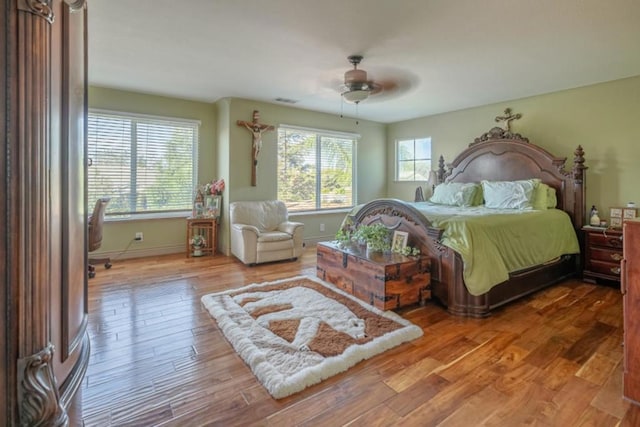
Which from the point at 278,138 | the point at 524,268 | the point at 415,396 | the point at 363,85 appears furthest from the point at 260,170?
the point at 415,396

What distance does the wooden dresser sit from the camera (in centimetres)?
170

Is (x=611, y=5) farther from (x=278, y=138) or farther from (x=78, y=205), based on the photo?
(x=278, y=138)

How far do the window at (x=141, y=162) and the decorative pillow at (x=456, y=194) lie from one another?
3.94m

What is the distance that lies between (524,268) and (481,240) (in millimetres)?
773

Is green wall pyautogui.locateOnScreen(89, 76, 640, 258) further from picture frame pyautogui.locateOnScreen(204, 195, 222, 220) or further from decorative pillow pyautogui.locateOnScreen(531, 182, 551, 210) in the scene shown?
decorative pillow pyautogui.locateOnScreen(531, 182, 551, 210)

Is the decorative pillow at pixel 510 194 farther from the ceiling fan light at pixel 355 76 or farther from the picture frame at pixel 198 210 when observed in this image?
the picture frame at pixel 198 210

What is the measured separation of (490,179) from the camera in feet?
16.0

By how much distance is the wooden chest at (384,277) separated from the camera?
9.23ft

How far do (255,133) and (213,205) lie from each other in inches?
52.7

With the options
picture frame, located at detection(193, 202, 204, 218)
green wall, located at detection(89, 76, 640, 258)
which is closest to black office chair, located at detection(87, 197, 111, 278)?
green wall, located at detection(89, 76, 640, 258)

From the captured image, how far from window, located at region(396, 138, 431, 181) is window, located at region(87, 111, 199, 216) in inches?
159

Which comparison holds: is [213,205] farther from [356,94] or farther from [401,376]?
[401,376]

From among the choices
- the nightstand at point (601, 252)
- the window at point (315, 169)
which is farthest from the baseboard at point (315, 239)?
the nightstand at point (601, 252)

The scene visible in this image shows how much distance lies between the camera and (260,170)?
17.4ft
